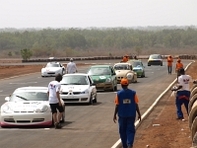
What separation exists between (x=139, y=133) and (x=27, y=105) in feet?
12.1

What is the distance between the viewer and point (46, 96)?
20625 millimetres

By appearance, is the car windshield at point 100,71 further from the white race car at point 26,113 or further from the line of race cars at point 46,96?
the white race car at point 26,113

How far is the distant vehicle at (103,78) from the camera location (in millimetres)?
35562

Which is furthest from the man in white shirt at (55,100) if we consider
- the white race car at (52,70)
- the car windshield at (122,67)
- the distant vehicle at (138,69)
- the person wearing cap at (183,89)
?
the white race car at (52,70)

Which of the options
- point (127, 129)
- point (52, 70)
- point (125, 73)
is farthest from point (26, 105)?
point (52, 70)

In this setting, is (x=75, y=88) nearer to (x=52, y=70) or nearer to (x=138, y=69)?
(x=138, y=69)

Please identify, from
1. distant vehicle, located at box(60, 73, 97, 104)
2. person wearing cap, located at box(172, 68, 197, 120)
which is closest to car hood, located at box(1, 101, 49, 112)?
person wearing cap, located at box(172, 68, 197, 120)

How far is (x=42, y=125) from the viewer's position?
770 inches

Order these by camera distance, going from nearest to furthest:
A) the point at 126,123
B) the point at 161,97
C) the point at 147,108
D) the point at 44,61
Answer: the point at 126,123 < the point at 147,108 < the point at 161,97 < the point at 44,61

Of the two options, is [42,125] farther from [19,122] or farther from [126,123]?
[126,123]

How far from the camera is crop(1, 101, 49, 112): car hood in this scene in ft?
64.1

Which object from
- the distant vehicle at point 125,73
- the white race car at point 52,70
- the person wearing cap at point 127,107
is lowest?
the white race car at point 52,70

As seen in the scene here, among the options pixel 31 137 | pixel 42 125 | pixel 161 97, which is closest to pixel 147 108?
pixel 161 97

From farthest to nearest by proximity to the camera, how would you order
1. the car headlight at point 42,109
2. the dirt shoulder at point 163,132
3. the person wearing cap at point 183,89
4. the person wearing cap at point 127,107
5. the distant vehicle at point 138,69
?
the distant vehicle at point 138,69
the person wearing cap at point 183,89
the car headlight at point 42,109
the dirt shoulder at point 163,132
the person wearing cap at point 127,107
